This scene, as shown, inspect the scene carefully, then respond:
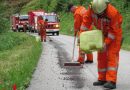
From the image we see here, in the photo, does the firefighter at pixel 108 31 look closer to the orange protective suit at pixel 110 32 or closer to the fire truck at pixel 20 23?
the orange protective suit at pixel 110 32

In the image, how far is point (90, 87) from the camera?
11.5 m

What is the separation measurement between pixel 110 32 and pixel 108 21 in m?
0.27

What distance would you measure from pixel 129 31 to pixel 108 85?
3099 centimetres

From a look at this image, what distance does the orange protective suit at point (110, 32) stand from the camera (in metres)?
11.2

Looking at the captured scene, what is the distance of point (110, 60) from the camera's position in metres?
11.4

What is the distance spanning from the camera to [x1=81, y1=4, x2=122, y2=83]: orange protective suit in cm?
1124

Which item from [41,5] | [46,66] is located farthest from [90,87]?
[41,5]

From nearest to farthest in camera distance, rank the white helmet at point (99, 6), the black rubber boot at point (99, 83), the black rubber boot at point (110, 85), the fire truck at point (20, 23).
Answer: the white helmet at point (99, 6), the black rubber boot at point (110, 85), the black rubber boot at point (99, 83), the fire truck at point (20, 23)

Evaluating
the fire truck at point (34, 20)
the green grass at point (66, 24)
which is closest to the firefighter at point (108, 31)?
the fire truck at point (34, 20)

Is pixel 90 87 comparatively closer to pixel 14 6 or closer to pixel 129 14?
pixel 129 14

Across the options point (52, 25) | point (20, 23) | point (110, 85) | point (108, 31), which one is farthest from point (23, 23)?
point (110, 85)

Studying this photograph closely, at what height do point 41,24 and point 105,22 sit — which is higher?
point 105,22

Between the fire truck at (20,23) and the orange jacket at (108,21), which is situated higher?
the orange jacket at (108,21)

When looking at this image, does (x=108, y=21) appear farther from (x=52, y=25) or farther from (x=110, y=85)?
(x=52, y=25)
